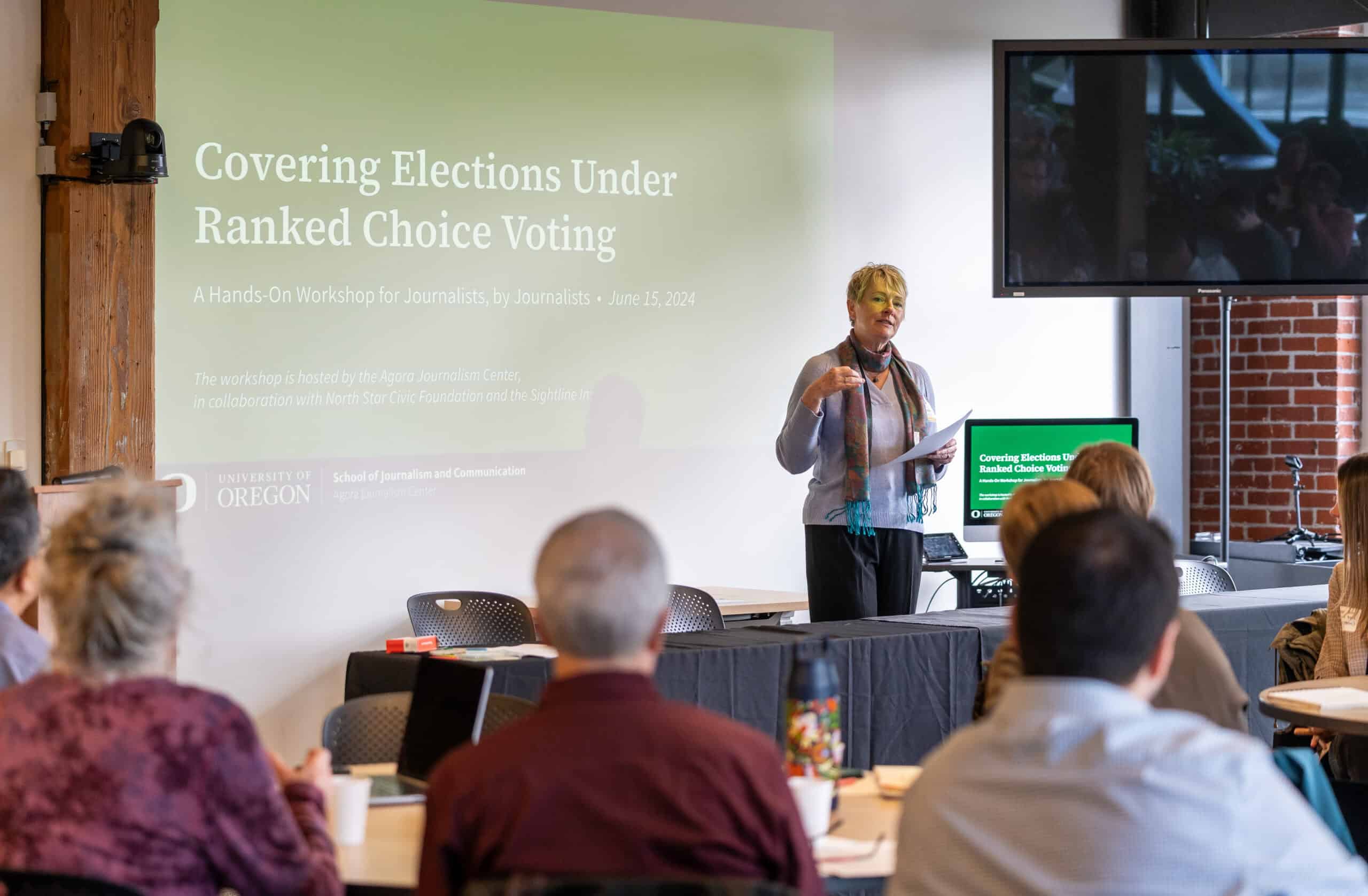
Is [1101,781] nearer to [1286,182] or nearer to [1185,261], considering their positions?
[1185,261]

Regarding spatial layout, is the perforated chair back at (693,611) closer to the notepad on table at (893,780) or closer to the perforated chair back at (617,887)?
the notepad on table at (893,780)

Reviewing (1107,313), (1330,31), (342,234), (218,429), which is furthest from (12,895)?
(1330,31)

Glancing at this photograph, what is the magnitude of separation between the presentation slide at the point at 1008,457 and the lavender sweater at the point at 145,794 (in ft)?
15.1

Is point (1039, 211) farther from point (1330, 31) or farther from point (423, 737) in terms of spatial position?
point (423, 737)

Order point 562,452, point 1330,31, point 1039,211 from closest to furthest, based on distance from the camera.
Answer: point 562,452, point 1039,211, point 1330,31

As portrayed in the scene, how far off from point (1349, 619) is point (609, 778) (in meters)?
2.50

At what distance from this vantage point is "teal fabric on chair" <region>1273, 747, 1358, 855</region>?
2.44 m

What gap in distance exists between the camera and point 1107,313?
7316 millimetres

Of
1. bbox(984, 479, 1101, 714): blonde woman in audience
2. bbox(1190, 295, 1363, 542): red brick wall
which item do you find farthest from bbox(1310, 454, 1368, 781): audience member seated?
bbox(1190, 295, 1363, 542): red brick wall

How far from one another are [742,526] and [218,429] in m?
2.16

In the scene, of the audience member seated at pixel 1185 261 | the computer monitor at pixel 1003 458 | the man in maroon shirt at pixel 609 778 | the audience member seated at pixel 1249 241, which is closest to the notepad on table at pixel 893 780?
the man in maroon shirt at pixel 609 778

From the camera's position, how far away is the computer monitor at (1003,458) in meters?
6.21

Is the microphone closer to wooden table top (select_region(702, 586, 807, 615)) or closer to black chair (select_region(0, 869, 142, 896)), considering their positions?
wooden table top (select_region(702, 586, 807, 615))

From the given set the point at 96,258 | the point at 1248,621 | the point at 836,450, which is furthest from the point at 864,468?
the point at 96,258
